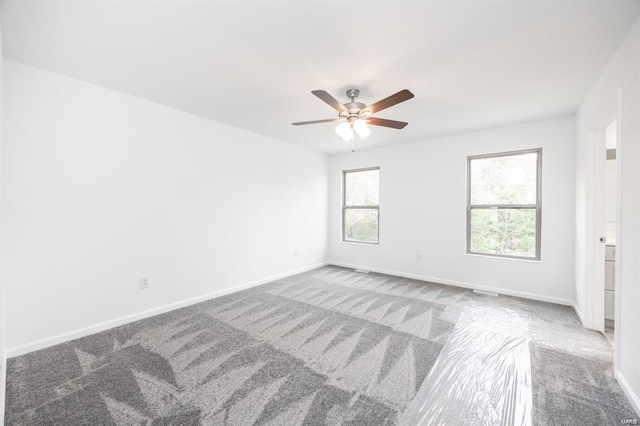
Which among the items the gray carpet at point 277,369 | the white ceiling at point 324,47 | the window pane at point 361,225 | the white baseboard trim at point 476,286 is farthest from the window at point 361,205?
the white ceiling at point 324,47

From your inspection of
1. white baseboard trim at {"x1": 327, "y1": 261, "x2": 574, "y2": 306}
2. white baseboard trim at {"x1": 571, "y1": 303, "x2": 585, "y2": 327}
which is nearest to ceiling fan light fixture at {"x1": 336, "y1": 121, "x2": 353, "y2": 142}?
white baseboard trim at {"x1": 327, "y1": 261, "x2": 574, "y2": 306}

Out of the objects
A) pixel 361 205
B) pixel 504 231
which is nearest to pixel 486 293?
pixel 504 231

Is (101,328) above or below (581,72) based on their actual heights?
below

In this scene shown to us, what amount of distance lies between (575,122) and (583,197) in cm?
114

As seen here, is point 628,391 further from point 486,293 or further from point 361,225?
point 361,225

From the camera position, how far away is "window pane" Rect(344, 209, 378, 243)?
17.2 ft

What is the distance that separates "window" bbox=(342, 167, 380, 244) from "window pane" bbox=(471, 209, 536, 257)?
5.70 feet

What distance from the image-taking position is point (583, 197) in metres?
2.82

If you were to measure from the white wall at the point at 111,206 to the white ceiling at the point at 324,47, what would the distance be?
383mm

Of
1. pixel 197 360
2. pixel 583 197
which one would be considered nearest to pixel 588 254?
pixel 583 197

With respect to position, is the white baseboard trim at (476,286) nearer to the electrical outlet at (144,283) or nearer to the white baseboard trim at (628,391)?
the white baseboard trim at (628,391)

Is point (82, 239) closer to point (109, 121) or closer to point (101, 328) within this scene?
point (101, 328)

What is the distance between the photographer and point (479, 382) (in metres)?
1.88

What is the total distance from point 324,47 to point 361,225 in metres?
3.88
